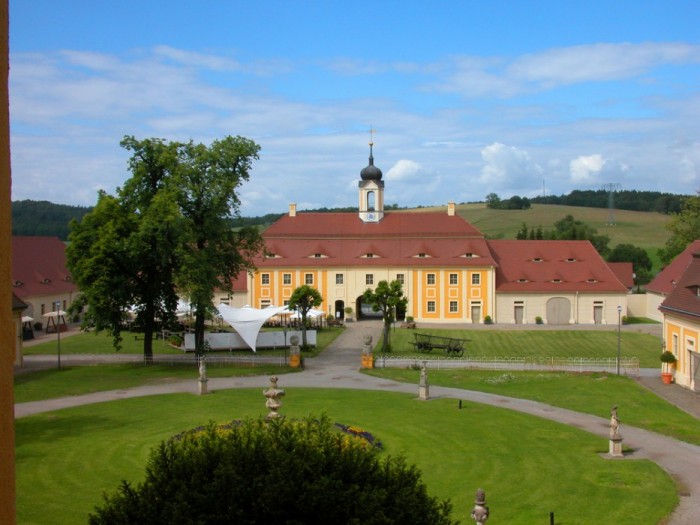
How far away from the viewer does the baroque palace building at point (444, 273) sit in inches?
2522

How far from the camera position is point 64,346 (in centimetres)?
4888

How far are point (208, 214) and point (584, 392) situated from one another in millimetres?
20678

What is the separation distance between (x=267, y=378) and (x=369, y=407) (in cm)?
898

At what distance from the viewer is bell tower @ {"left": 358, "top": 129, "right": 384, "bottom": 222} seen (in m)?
71.2

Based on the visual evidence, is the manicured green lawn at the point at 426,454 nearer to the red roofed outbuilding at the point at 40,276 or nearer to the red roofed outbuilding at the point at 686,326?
the red roofed outbuilding at the point at 686,326

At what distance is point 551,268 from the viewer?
217 feet

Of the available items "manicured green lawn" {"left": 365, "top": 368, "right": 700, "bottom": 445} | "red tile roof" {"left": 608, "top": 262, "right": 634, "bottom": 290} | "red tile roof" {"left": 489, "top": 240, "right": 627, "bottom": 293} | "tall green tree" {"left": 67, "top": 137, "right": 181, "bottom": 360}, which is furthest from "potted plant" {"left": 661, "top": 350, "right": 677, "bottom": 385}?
"red tile roof" {"left": 608, "top": 262, "right": 634, "bottom": 290}

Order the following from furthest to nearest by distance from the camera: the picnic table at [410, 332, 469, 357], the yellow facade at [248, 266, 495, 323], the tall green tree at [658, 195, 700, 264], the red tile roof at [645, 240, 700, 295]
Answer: the tall green tree at [658, 195, 700, 264], the yellow facade at [248, 266, 495, 323], the red tile roof at [645, 240, 700, 295], the picnic table at [410, 332, 469, 357]

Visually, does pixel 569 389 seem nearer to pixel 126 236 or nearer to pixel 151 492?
pixel 126 236

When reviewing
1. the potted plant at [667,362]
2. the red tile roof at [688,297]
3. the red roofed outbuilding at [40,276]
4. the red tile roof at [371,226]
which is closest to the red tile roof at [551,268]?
the red tile roof at [371,226]

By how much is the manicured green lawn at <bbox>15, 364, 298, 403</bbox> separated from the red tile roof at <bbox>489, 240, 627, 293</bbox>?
105 ft

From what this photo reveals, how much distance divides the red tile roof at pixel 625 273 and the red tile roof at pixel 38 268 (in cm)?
5288

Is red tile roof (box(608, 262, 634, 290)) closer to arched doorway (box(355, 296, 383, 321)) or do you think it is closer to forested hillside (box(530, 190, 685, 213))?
arched doorway (box(355, 296, 383, 321))

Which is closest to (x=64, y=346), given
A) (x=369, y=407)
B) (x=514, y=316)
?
(x=369, y=407)
